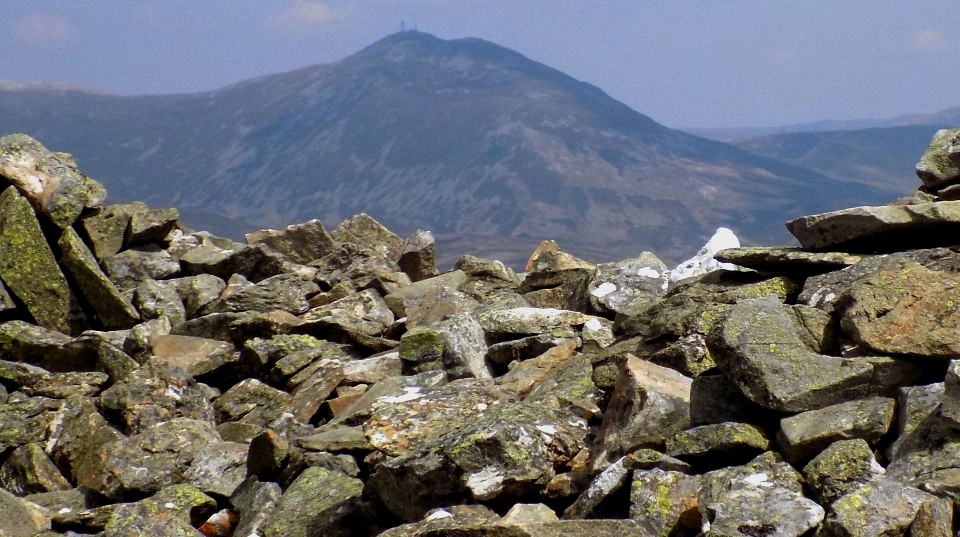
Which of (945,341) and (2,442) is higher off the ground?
(945,341)

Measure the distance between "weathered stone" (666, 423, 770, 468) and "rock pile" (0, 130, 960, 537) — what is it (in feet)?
0.08

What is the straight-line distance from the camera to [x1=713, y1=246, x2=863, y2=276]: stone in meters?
14.2

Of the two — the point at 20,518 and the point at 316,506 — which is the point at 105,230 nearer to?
the point at 20,518

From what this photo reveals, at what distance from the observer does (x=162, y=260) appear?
77.7 ft

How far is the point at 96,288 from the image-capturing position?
21203mm

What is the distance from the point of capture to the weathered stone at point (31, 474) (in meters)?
15.6

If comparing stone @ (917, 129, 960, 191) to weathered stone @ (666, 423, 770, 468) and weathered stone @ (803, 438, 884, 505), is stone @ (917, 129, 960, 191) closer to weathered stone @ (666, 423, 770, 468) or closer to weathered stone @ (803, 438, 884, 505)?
weathered stone @ (666, 423, 770, 468)

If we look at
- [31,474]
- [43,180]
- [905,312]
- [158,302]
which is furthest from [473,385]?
[43,180]

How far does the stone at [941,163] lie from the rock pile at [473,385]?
0.05 metres

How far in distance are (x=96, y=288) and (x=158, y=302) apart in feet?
4.43

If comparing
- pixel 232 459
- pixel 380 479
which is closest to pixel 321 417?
pixel 232 459

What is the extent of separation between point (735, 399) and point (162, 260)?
54.9ft

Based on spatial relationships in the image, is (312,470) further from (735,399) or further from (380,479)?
(735,399)

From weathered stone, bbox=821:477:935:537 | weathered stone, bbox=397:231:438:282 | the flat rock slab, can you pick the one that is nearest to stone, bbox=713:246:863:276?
the flat rock slab
